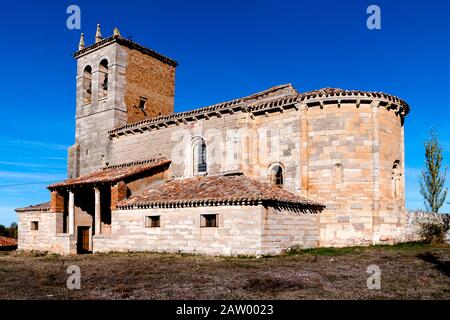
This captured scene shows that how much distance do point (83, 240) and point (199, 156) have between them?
825cm

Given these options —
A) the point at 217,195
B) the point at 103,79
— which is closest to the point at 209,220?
the point at 217,195

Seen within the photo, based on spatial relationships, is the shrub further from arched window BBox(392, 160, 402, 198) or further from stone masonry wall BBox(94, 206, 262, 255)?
stone masonry wall BBox(94, 206, 262, 255)

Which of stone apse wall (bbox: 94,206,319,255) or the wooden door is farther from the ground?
stone apse wall (bbox: 94,206,319,255)

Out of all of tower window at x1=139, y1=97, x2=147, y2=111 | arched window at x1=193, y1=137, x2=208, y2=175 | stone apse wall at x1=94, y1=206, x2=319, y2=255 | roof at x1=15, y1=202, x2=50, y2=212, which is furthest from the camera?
tower window at x1=139, y1=97, x2=147, y2=111

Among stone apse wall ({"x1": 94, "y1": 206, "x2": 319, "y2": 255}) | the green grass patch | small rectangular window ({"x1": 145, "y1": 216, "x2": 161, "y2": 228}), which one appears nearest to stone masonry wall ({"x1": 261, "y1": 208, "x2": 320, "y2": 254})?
stone apse wall ({"x1": 94, "y1": 206, "x2": 319, "y2": 255})

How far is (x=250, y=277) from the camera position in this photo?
40.0ft

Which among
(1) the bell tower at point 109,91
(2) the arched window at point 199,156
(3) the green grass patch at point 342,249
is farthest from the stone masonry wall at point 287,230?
(1) the bell tower at point 109,91

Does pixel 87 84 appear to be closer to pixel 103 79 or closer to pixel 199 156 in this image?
pixel 103 79

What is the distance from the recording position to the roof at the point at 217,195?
17781mm

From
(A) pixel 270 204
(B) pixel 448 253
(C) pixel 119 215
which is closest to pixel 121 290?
(A) pixel 270 204

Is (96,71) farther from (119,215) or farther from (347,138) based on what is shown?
(347,138)

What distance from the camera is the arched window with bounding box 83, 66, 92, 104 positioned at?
3114 centimetres

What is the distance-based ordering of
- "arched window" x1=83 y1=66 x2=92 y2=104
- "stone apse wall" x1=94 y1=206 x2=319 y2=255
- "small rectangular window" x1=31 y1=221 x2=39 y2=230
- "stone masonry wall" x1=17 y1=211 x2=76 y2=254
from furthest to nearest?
"arched window" x1=83 y1=66 x2=92 y2=104
"small rectangular window" x1=31 y1=221 x2=39 y2=230
"stone masonry wall" x1=17 y1=211 x2=76 y2=254
"stone apse wall" x1=94 y1=206 x2=319 y2=255

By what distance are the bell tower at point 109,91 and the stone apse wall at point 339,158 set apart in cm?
A: 1000
